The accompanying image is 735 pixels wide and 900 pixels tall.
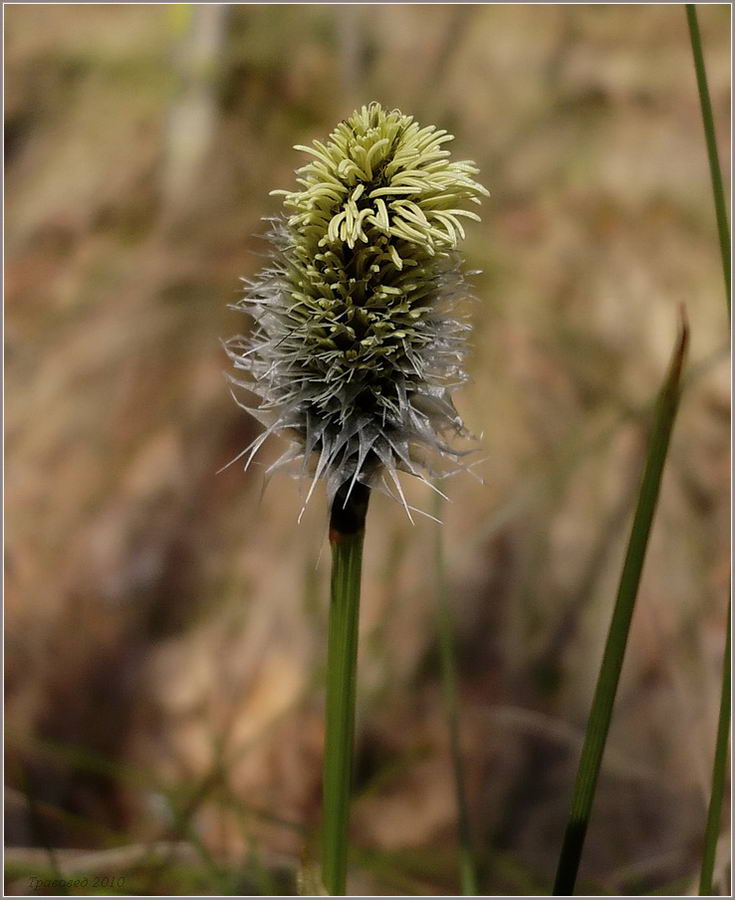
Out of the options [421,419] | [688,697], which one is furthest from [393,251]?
[688,697]

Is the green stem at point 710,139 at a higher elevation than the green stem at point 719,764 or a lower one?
higher

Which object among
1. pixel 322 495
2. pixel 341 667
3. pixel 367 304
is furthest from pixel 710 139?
pixel 322 495

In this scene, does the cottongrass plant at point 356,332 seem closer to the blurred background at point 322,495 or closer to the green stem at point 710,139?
the green stem at point 710,139

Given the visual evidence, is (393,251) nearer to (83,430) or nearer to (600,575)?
(600,575)

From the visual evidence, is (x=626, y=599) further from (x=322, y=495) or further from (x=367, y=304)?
(x=322, y=495)

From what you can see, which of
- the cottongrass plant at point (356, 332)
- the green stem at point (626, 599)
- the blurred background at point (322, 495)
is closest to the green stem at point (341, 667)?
the cottongrass plant at point (356, 332)

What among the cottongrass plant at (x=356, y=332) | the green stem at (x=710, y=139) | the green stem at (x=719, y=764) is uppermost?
the green stem at (x=710, y=139)

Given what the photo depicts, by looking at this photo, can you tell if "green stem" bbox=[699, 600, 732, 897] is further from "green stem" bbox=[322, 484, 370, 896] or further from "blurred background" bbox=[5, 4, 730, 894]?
"blurred background" bbox=[5, 4, 730, 894]
